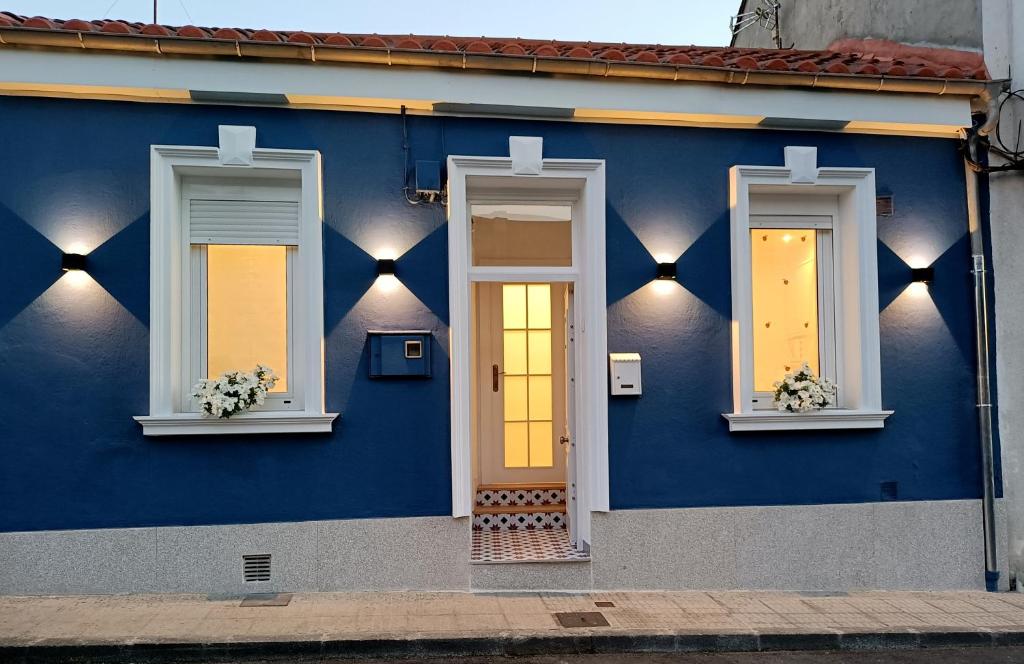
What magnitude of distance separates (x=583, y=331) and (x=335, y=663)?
3.23 metres

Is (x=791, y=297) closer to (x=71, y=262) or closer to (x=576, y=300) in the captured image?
(x=576, y=300)

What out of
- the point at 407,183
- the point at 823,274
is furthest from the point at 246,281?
the point at 823,274

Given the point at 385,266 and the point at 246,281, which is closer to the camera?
the point at 385,266

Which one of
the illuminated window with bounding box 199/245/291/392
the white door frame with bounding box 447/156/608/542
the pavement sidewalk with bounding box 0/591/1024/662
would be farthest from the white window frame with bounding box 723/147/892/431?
the illuminated window with bounding box 199/245/291/392

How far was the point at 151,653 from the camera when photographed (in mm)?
5242

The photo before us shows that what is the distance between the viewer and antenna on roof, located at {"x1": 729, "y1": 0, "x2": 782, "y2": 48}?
1187 cm

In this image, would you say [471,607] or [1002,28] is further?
[1002,28]

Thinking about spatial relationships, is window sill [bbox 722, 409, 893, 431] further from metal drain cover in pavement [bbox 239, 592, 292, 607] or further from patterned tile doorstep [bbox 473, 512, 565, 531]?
metal drain cover in pavement [bbox 239, 592, 292, 607]

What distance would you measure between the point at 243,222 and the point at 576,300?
2.84m

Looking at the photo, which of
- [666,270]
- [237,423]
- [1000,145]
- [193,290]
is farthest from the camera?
[1000,145]

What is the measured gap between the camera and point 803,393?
6863mm

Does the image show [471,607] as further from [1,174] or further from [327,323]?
[1,174]

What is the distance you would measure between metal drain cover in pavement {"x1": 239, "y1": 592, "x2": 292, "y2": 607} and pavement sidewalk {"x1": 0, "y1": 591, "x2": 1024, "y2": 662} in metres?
0.02

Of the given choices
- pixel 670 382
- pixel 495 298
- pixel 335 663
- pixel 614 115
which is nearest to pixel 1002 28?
pixel 614 115
